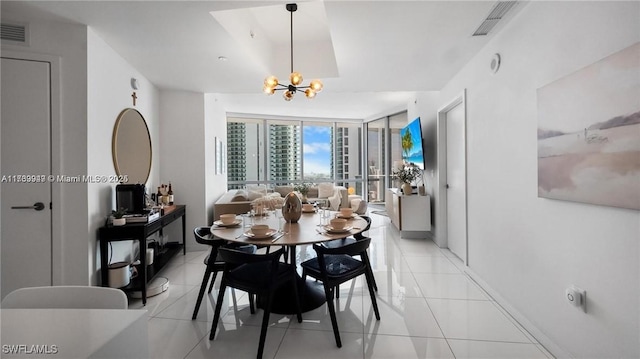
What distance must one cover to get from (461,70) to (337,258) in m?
2.68

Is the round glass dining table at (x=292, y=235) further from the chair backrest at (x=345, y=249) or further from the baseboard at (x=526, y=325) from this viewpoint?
the baseboard at (x=526, y=325)

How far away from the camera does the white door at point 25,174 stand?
221 centimetres

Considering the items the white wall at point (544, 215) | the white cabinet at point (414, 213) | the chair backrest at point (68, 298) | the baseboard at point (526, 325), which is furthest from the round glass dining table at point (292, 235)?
the white cabinet at point (414, 213)

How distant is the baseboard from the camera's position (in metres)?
1.75

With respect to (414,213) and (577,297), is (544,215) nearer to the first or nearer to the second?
(577,297)

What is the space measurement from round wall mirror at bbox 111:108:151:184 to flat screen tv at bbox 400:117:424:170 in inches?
156

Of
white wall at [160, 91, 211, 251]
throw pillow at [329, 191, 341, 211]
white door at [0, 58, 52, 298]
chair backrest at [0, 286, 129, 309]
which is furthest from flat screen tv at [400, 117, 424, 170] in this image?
white door at [0, 58, 52, 298]

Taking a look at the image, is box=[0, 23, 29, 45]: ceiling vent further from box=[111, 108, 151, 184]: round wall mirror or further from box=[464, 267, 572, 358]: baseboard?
box=[464, 267, 572, 358]: baseboard

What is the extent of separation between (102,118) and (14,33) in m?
0.84

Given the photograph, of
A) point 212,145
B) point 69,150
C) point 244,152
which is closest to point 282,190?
point 244,152

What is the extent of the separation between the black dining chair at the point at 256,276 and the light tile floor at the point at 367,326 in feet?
0.60

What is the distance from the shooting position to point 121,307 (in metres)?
1.10

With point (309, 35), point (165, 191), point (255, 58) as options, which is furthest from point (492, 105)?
point (165, 191)

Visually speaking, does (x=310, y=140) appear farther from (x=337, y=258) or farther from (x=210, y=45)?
(x=337, y=258)
